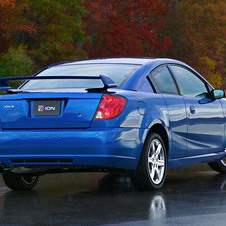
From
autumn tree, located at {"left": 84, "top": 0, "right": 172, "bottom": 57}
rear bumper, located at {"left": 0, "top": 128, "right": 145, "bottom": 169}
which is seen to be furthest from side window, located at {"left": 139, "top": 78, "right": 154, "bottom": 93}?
autumn tree, located at {"left": 84, "top": 0, "right": 172, "bottom": 57}

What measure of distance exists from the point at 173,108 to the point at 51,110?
180 cm

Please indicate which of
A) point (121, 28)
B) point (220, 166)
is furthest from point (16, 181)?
point (121, 28)

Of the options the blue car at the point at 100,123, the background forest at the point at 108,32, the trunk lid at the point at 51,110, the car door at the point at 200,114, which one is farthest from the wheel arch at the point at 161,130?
the background forest at the point at 108,32

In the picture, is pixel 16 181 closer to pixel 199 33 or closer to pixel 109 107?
pixel 109 107

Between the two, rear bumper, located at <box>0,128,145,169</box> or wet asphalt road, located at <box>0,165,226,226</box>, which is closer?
wet asphalt road, located at <box>0,165,226,226</box>

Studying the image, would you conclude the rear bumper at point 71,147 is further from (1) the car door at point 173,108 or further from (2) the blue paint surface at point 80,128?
(1) the car door at point 173,108

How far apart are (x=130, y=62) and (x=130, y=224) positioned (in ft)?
10.8

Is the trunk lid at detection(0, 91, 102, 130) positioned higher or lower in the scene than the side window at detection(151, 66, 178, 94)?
lower

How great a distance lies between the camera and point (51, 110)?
8078 mm

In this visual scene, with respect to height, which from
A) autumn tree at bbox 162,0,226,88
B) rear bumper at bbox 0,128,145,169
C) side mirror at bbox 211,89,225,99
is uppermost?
Result: side mirror at bbox 211,89,225,99

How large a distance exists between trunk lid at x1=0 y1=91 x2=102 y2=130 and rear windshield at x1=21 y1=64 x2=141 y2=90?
511mm

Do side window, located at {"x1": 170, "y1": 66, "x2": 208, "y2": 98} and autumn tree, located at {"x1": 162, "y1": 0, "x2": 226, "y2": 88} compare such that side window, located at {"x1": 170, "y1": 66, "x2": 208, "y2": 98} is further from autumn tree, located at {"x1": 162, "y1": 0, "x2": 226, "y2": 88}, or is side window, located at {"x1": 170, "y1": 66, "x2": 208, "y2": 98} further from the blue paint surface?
autumn tree, located at {"x1": 162, "y1": 0, "x2": 226, "y2": 88}

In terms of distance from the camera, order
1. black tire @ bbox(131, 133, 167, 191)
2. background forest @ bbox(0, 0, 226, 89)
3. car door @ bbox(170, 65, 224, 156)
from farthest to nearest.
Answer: background forest @ bbox(0, 0, 226, 89) < car door @ bbox(170, 65, 224, 156) < black tire @ bbox(131, 133, 167, 191)

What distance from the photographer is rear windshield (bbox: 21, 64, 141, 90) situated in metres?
8.63
